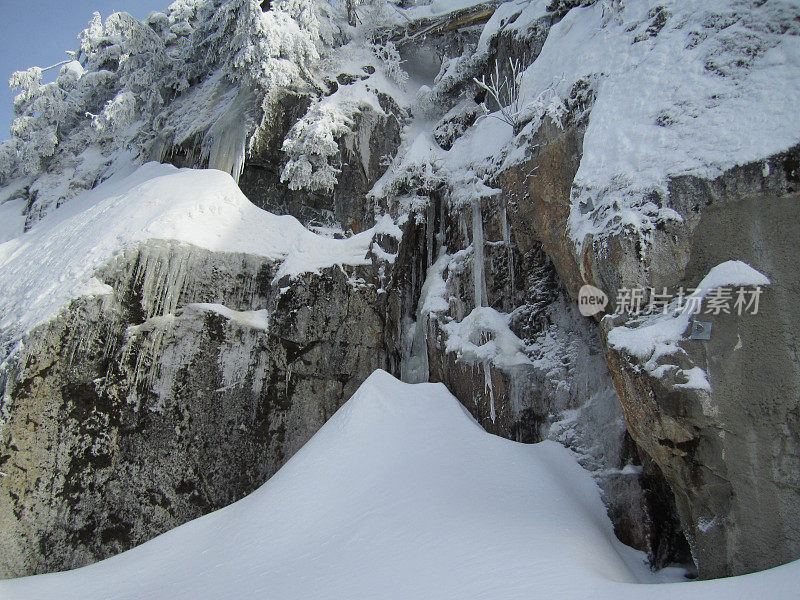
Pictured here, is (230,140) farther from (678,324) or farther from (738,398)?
(738,398)

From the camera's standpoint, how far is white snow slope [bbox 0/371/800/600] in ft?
16.1

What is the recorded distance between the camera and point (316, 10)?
13.9 meters

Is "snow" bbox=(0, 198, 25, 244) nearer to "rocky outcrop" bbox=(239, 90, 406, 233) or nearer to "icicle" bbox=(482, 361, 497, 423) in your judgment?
"rocky outcrop" bbox=(239, 90, 406, 233)

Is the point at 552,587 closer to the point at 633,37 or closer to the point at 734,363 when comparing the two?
the point at 734,363

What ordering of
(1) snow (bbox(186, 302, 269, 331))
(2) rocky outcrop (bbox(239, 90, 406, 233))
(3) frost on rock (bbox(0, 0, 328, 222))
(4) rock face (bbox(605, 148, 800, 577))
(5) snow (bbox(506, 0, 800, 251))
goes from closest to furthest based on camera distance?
(4) rock face (bbox(605, 148, 800, 577)) → (5) snow (bbox(506, 0, 800, 251)) → (1) snow (bbox(186, 302, 269, 331)) → (2) rocky outcrop (bbox(239, 90, 406, 233)) → (3) frost on rock (bbox(0, 0, 328, 222))

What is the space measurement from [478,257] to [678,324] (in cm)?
467

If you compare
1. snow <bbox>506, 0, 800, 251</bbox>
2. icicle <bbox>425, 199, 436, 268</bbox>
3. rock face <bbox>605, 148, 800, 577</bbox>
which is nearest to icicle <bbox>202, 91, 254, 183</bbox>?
icicle <bbox>425, 199, 436, 268</bbox>

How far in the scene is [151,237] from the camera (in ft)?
33.0

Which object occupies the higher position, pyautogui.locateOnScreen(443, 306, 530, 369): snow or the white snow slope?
pyautogui.locateOnScreen(443, 306, 530, 369): snow

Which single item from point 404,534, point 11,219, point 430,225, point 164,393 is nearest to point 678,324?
point 404,534

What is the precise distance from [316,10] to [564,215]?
982 centimetres

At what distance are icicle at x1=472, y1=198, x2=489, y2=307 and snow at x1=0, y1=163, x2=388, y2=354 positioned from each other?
6.88ft

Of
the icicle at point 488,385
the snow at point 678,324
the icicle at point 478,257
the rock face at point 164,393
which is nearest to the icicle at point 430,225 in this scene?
the icicle at point 478,257

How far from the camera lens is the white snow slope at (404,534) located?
492 centimetres
